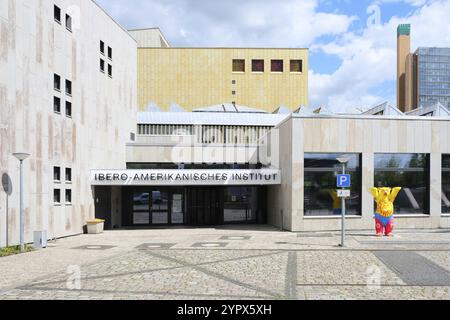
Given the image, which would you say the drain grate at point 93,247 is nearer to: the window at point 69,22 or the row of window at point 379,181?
the row of window at point 379,181

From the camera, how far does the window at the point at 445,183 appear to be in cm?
2297

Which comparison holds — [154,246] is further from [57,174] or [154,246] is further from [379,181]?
[379,181]

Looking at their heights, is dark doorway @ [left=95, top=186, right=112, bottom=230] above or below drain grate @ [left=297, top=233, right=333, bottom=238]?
above

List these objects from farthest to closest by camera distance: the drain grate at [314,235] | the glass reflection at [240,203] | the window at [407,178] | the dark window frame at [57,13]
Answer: the glass reflection at [240,203] < the window at [407,178] < the dark window frame at [57,13] < the drain grate at [314,235]

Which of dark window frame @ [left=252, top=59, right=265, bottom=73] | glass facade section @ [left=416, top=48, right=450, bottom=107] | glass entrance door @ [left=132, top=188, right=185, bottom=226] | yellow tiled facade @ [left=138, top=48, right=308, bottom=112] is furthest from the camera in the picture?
glass facade section @ [left=416, top=48, right=450, bottom=107]

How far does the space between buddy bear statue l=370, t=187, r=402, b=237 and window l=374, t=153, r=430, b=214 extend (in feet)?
8.32

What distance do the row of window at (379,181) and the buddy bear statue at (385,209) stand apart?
244cm

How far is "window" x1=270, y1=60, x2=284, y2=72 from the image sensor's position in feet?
173

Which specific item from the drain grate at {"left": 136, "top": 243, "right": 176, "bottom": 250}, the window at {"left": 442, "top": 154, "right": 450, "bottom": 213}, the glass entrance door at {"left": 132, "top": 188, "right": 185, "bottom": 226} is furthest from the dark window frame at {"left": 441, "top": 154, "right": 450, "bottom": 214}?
the glass entrance door at {"left": 132, "top": 188, "right": 185, "bottom": 226}

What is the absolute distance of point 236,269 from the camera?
40.5 ft

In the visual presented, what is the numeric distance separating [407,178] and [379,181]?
57.7 inches

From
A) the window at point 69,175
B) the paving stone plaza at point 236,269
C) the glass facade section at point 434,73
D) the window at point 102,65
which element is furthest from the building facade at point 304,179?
the glass facade section at point 434,73

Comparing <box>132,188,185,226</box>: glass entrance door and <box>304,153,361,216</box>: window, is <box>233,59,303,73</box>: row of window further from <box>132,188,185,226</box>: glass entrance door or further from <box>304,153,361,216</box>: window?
<box>304,153,361,216</box>: window
